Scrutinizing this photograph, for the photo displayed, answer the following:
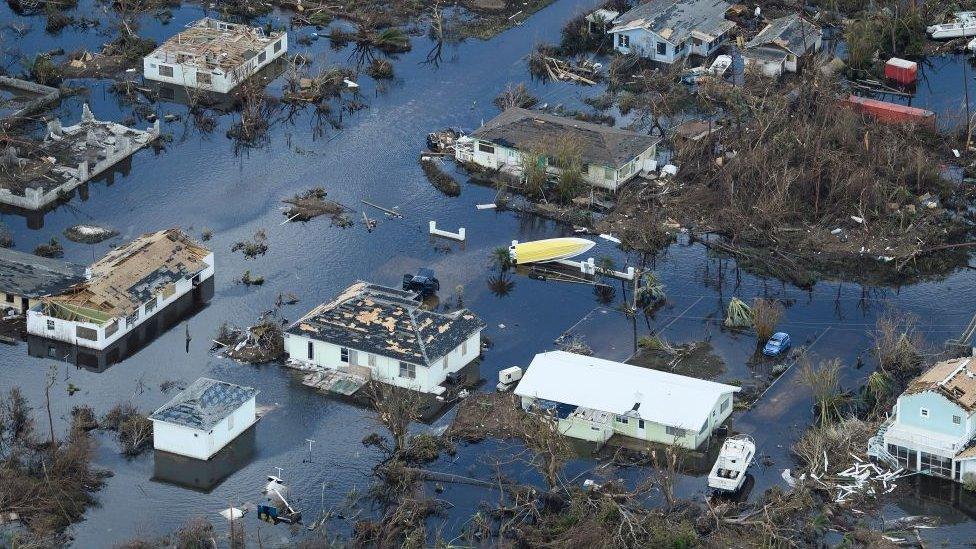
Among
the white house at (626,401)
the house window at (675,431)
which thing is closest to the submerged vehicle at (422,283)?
the white house at (626,401)

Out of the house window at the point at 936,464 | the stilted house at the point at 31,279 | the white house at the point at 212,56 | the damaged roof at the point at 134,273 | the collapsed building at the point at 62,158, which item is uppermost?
the house window at the point at 936,464

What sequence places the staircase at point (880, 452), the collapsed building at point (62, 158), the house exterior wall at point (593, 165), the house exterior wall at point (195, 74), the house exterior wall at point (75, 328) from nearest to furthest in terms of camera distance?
the staircase at point (880, 452) < the house exterior wall at point (75, 328) < the collapsed building at point (62, 158) < the house exterior wall at point (593, 165) < the house exterior wall at point (195, 74)

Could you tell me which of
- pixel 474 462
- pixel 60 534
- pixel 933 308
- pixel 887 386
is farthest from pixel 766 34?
pixel 60 534

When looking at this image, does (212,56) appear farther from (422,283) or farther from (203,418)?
(203,418)

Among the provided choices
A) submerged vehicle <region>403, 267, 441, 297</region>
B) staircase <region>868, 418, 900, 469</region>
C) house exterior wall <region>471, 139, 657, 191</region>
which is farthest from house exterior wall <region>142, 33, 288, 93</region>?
staircase <region>868, 418, 900, 469</region>

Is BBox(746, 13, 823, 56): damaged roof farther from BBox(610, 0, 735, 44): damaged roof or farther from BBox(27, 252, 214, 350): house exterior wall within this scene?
BBox(27, 252, 214, 350): house exterior wall

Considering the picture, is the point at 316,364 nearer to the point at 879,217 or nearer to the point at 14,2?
the point at 879,217

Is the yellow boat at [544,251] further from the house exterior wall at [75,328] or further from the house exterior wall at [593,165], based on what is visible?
the house exterior wall at [75,328]
